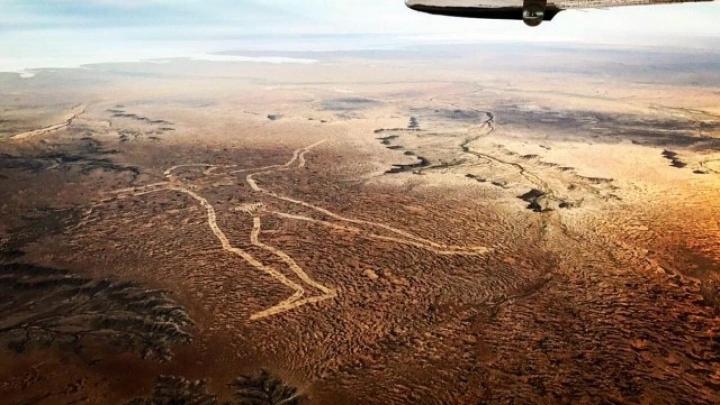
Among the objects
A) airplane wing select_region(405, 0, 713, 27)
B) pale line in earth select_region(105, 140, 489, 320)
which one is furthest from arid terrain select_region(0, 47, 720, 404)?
airplane wing select_region(405, 0, 713, 27)

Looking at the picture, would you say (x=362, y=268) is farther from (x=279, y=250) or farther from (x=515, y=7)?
(x=515, y=7)

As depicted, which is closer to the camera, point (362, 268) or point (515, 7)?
point (515, 7)

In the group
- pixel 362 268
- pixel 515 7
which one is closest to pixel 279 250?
pixel 362 268

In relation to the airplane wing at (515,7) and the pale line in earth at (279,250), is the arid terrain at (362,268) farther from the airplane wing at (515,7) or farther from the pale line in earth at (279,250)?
the airplane wing at (515,7)

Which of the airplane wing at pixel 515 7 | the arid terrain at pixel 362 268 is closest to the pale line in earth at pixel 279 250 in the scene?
the arid terrain at pixel 362 268

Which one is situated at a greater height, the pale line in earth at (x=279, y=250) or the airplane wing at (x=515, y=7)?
the airplane wing at (x=515, y=7)

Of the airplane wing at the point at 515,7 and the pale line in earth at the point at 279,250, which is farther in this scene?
the pale line in earth at the point at 279,250
